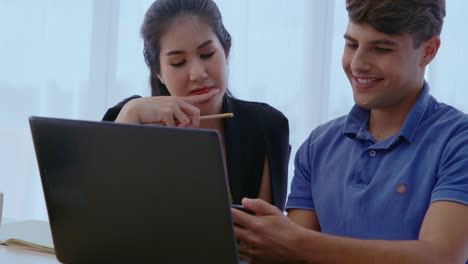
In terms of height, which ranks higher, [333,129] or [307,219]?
[333,129]

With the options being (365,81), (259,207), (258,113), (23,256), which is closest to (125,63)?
(258,113)

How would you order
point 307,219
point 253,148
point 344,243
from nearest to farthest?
point 344,243
point 307,219
point 253,148

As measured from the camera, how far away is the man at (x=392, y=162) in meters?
1.12

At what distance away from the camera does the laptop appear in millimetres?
904

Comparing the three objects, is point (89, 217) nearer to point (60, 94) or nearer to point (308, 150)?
Result: point (308, 150)

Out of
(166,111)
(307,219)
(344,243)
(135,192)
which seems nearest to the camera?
(135,192)

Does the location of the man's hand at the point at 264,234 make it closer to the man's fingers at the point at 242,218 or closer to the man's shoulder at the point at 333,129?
the man's fingers at the point at 242,218

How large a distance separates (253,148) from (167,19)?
0.39 metres

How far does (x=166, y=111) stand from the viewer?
1.52 metres

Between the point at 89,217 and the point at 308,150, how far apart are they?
0.58 metres

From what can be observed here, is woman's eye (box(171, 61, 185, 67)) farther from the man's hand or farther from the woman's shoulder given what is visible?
the man's hand

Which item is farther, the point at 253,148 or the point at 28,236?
the point at 253,148

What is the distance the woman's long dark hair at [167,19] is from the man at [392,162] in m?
0.48

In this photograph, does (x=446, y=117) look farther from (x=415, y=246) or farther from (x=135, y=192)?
(x=135, y=192)
